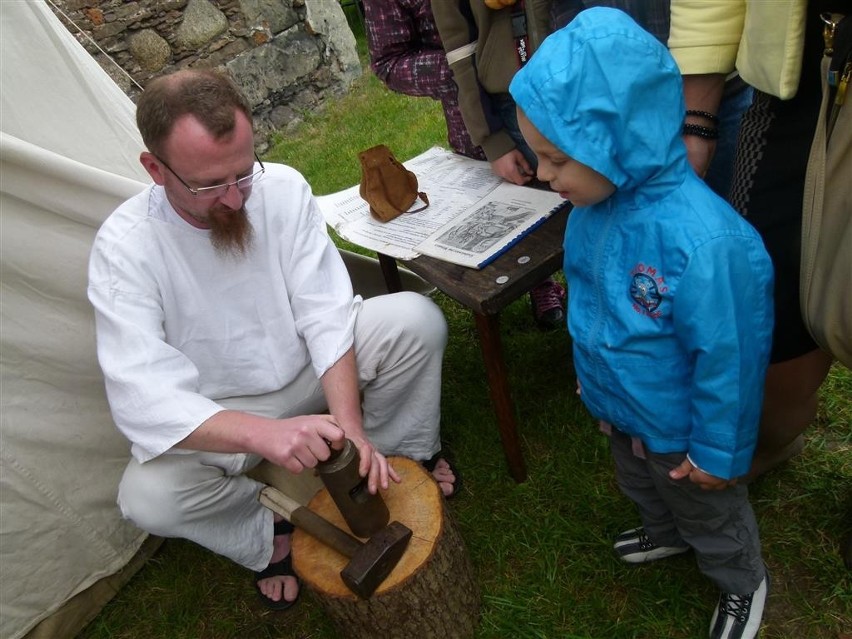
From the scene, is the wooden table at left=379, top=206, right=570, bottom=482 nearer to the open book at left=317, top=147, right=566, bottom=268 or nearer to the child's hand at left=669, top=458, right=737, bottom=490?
the open book at left=317, top=147, right=566, bottom=268

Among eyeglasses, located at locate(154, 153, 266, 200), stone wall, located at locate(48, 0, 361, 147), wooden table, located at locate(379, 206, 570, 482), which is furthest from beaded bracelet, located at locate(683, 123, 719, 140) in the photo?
stone wall, located at locate(48, 0, 361, 147)

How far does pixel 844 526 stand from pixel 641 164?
140 centimetres

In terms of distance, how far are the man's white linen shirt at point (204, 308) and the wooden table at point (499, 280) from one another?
34 cm

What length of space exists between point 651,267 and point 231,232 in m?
1.18

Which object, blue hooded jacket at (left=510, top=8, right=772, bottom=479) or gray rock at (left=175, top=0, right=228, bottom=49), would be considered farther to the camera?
gray rock at (left=175, top=0, right=228, bottom=49)

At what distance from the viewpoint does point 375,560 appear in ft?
5.36

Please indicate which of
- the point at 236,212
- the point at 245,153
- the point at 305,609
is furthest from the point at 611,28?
the point at 305,609

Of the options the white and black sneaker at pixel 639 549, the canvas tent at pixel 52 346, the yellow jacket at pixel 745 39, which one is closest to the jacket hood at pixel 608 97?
the yellow jacket at pixel 745 39

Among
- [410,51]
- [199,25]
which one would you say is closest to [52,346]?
[410,51]

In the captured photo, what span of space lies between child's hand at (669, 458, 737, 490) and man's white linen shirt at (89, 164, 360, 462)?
40.0 inches

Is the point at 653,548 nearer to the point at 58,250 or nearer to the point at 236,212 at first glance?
the point at 236,212

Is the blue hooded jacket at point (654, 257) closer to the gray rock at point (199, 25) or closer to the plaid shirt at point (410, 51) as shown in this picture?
the plaid shirt at point (410, 51)

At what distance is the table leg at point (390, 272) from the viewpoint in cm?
289

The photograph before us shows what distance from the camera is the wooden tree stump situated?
1715 millimetres
